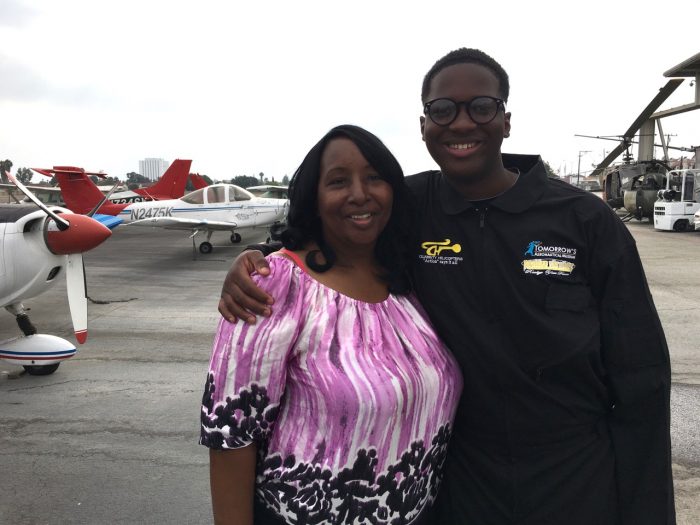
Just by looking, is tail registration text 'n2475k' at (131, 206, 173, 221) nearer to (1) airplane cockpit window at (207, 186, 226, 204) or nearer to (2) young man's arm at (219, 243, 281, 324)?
(1) airplane cockpit window at (207, 186, 226, 204)

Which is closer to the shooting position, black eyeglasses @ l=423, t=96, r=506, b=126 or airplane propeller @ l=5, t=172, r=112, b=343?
black eyeglasses @ l=423, t=96, r=506, b=126

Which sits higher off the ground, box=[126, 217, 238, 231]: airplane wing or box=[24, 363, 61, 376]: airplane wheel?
box=[126, 217, 238, 231]: airplane wing

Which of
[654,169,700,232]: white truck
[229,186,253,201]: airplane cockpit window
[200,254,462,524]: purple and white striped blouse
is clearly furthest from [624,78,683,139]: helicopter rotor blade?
[200,254,462,524]: purple and white striped blouse

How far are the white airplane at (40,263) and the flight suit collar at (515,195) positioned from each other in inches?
173

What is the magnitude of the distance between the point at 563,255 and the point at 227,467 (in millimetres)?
1016

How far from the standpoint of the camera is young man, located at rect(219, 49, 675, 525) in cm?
128

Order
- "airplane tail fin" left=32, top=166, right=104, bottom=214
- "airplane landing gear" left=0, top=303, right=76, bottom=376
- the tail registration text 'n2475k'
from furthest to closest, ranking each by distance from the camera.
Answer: "airplane tail fin" left=32, top=166, right=104, bottom=214 → the tail registration text 'n2475k' → "airplane landing gear" left=0, top=303, right=76, bottom=376

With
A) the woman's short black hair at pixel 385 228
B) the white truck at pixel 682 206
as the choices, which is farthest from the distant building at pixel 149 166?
the woman's short black hair at pixel 385 228

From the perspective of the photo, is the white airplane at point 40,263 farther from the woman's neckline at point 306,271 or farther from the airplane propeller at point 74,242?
the woman's neckline at point 306,271

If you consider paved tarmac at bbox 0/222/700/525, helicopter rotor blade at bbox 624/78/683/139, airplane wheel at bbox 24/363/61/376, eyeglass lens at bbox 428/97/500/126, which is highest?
helicopter rotor blade at bbox 624/78/683/139

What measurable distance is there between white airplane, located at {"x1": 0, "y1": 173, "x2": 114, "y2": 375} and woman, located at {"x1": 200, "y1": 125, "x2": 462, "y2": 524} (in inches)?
162

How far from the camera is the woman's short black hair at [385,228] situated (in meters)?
1.35

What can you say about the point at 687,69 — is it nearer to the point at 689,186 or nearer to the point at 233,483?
the point at 689,186

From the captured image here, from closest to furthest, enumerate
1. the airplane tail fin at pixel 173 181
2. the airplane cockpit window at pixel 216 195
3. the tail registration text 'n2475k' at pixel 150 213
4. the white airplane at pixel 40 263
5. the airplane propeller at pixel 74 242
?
the white airplane at pixel 40 263 → the airplane propeller at pixel 74 242 → the airplane cockpit window at pixel 216 195 → the tail registration text 'n2475k' at pixel 150 213 → the airplane tail fin at pixel 173 181
